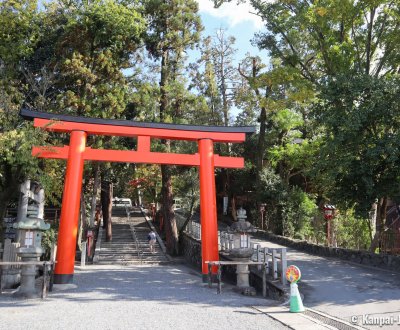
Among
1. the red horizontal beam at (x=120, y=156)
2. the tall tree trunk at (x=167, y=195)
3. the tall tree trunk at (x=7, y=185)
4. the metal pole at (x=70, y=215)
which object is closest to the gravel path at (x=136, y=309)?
the metal pole at (x=70, y=215)

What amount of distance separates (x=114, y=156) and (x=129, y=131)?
1058 millimetres

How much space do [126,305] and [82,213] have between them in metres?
15.1

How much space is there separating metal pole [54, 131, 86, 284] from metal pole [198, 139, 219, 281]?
165 inches

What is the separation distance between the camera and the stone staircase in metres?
20.7

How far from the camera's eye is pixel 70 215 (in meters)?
12.7

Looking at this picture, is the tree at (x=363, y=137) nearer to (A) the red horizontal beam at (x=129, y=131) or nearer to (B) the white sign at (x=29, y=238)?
(A) the red horizontal beam at (x=129, y=131)

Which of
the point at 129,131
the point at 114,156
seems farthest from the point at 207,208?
the point at 129,131

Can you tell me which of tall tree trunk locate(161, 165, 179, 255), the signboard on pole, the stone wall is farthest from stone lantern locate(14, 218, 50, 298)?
the signboard on pole

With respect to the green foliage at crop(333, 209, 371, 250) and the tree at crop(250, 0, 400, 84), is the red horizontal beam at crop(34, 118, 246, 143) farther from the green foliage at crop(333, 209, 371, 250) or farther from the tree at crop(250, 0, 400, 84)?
the green foliage at crop(333, 209, 371, 250)

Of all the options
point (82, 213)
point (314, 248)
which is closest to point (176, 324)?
point (314, 248)

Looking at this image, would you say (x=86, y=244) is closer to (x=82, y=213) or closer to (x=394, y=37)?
(x=82, y=213)

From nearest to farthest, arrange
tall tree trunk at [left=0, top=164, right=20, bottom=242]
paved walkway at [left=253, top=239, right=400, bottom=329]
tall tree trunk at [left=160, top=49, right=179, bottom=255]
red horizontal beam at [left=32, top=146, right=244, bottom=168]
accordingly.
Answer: paved walkway at [left=253, top=239, right=400, bottom=329]
tall tree trunk at [left=0, top=164, right=20, bottom=242]
red horizontal beam at [left=32, top=146, right=244, bottom=168]
tall tree trunk at [left=160, top=49, right=179, bottom=255]

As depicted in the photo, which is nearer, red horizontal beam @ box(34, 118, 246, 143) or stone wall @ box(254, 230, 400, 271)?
stone wall @ box(254, 230, 400, 271)

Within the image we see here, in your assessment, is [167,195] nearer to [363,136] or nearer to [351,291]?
[363,136]
